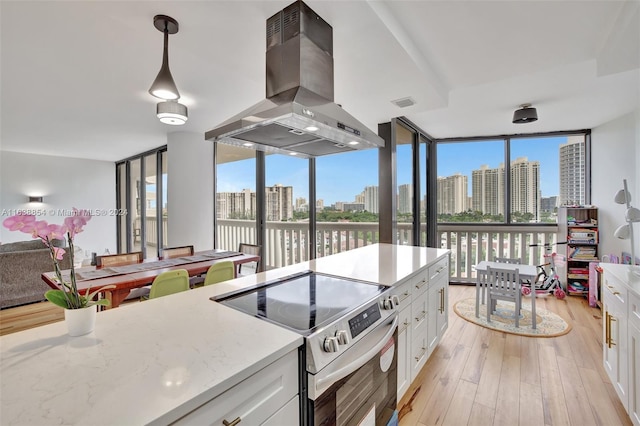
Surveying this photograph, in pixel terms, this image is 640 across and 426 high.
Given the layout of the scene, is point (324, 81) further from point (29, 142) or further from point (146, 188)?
point (29, 142)

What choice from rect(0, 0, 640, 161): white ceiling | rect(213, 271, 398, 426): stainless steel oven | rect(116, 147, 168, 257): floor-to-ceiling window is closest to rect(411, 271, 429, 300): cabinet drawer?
rect(213, 271, 398, 426): stainless steel oven

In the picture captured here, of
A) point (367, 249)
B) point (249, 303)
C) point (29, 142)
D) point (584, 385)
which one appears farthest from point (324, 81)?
point (29, 142)

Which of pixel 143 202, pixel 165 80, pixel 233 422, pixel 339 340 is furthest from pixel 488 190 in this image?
pixel 143 202

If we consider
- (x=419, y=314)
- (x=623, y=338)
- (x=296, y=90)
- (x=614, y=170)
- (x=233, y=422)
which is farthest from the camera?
(x=614, y=170)

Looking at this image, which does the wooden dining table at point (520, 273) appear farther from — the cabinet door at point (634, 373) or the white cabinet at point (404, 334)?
the white cabinet at point (404, 334)

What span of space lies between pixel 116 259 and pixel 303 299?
254 centimetres

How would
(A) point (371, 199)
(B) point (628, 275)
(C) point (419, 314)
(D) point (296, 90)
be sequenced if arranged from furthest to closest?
(A) point (371, 199) → (C) point (419, 314) → (B) point (628, 275) → (D) point (296, 90)

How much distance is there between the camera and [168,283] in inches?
86.6

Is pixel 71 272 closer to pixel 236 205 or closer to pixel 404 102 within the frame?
pixel 404 102

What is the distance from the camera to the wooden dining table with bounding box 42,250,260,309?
2162mm

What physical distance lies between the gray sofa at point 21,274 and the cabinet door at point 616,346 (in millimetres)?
5718

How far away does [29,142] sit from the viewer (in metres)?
4.84

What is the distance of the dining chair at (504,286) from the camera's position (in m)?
2.92

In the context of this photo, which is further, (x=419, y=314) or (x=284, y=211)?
(x=284, y=211)
